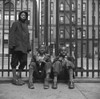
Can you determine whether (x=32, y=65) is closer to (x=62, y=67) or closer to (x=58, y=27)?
(x=62, y=67)

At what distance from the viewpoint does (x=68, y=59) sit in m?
4.66

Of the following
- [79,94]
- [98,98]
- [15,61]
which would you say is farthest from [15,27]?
[98,98]

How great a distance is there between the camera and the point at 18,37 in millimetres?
4461

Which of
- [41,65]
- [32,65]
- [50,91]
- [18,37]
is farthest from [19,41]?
[50,91]

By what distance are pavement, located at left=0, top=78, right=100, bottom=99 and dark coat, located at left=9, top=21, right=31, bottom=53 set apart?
0.90m

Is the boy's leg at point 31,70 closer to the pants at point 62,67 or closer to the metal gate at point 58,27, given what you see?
the pants at point 62,67

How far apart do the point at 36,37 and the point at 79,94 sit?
2239 mm

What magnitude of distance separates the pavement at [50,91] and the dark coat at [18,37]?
90 centimetres

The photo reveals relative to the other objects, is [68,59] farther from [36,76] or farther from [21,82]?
[21,82]

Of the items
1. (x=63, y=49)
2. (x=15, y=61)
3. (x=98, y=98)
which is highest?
(x=63, y=49)

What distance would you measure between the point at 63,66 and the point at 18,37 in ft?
4.16

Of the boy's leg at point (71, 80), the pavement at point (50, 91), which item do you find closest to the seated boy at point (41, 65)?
the pavement at point (50, 91)

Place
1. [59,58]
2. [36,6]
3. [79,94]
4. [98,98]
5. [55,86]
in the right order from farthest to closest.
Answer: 1. [36,6]
2. [59,58]
3. [55,86]
4. [79,94]
5. [98,98]

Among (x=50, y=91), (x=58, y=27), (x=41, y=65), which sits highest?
(x=58, y=27)
